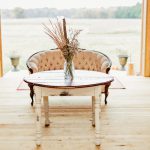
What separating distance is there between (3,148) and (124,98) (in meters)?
2.46

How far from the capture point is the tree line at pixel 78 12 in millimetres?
8391

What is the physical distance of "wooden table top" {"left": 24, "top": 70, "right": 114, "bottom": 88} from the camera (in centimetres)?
341

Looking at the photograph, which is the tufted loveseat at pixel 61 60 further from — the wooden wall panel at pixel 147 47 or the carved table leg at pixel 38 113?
the carved table leg at pixel 38 113

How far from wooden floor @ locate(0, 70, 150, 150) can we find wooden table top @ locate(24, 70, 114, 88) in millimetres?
630

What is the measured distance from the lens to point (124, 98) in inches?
212

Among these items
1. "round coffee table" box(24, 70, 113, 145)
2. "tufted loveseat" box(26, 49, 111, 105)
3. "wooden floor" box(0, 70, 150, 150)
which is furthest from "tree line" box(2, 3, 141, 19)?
"round coffee table" box(24, 70, 113, 145)

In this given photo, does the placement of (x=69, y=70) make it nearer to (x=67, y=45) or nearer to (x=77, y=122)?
(x=67, y=45)

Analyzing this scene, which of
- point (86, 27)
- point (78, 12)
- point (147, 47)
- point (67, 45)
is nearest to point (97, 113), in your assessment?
point (67, 45)

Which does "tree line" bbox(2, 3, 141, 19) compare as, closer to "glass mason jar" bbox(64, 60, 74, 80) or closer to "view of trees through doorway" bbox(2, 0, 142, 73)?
"view of trees through doorway" bbox(2, 0, 142, 73)

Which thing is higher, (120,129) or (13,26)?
(13,26)

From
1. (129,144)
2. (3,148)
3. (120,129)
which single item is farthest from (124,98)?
(3,148)

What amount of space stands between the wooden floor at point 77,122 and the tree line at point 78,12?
3.04 meters

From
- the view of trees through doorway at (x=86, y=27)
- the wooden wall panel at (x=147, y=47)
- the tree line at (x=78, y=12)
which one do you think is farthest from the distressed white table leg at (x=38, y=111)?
the tree line at (x=78, y=12)

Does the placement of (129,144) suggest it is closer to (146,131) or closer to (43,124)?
(146,131)
